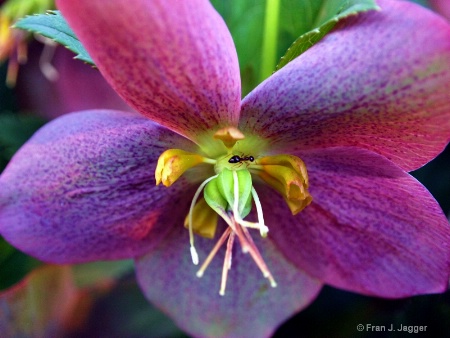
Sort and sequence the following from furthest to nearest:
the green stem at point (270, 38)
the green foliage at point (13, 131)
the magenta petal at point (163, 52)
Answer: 1. the green foliage at point (13, 131)
2. the green stem at point (270, 38)
3. the magenta petal at point (163, 52)

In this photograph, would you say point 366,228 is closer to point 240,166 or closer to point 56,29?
point 240,166

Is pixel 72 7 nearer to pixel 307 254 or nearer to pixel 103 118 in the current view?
pixel 103 118

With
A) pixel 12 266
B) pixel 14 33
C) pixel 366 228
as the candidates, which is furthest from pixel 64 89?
pixel 366 228

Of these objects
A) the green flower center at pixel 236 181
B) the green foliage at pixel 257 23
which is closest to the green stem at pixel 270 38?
the green foliage at pixel 257 23

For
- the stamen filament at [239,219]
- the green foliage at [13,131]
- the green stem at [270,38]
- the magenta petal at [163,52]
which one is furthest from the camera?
the green foliage at [13,131]

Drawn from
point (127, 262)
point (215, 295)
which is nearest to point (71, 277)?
point (127, 262)

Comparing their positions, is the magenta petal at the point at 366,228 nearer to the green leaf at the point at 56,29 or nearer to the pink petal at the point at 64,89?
the green leaf at the point at 56,29

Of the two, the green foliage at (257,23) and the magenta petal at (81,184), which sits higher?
the green foliage at (257,23)
